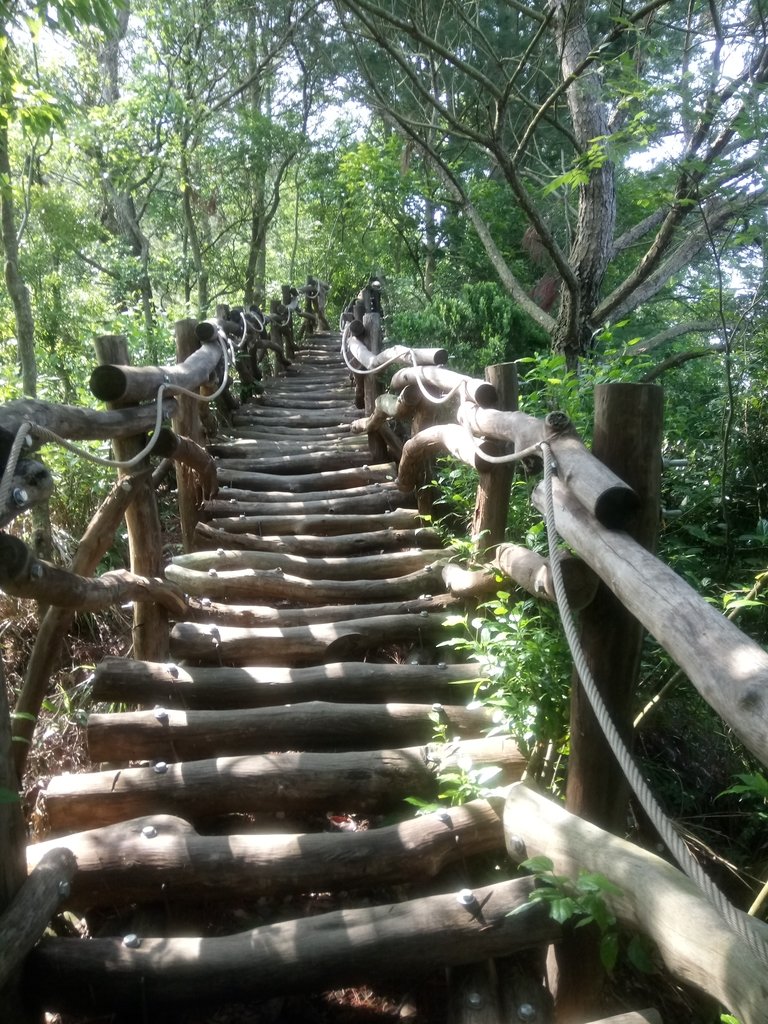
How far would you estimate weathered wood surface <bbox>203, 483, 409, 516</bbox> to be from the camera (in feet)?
17.1

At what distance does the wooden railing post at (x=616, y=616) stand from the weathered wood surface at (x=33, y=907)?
1.52m

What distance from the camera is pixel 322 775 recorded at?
2570 millimetres

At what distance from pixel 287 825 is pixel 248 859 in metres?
0.48

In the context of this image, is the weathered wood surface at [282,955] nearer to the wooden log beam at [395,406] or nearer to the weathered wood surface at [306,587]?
the weathered wood surface at [306,587]

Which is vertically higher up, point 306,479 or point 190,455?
point 190,455

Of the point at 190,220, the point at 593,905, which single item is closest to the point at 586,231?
the point at 593,905

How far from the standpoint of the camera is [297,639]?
3484 mm

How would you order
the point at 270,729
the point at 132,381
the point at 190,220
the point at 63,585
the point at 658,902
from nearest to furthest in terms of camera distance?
the point at 658,902 < the point at 63,585 < the point at 270,729 < the point at 132,381 < the point at 190,220

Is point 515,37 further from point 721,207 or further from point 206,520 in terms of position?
point 206,520

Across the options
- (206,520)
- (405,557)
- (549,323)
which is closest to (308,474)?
(206,520)

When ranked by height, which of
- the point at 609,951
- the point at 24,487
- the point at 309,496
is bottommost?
the point at 609,951

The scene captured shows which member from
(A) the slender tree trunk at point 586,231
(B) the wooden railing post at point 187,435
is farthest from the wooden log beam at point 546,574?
(A) the slender tree trunk at point 586,231

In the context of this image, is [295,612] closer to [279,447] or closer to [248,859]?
[248,859]

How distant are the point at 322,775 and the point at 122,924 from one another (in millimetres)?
805
